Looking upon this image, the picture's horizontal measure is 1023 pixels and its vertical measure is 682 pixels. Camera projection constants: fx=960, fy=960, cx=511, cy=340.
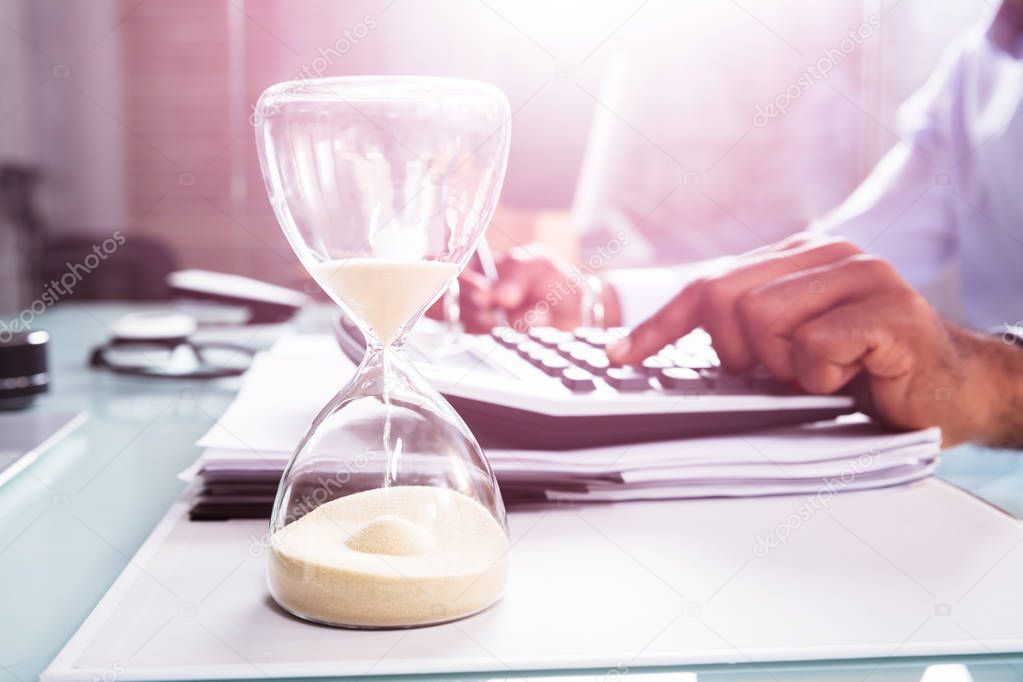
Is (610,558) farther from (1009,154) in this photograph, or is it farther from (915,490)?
(1009,154)

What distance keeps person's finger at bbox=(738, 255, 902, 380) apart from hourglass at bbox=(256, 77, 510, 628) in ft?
0.94

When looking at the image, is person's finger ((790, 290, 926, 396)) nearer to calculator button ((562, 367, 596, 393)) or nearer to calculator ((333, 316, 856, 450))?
calculator ((333, 316, 856, 450))

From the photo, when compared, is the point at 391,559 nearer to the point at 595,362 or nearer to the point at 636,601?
the point at 636,601

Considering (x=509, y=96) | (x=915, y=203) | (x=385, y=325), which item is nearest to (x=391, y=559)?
(x=385, y=325)

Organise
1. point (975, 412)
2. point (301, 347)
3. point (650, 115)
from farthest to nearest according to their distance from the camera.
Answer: point (650, 115)
point (301, 347)
point (975, 412)

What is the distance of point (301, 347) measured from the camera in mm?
988

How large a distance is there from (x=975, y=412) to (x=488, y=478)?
441 mm

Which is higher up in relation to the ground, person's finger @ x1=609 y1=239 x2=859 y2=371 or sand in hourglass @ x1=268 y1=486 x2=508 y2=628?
person's finger @ x1=609 y1=239 x2=859 y2=371

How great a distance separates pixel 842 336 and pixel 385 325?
1.11ft

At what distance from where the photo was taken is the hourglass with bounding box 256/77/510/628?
0.40m

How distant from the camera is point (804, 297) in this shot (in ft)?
2.17

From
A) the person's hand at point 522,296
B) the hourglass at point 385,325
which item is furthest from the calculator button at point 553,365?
the person's hand at point 522,296

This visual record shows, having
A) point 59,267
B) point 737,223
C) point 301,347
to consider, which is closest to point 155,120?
point 59,267

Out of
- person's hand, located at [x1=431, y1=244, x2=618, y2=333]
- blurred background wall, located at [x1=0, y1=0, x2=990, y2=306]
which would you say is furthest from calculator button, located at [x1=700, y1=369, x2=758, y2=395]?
blurred background wall, located at [x1=0, y1=0, x2=990, y2=306]
